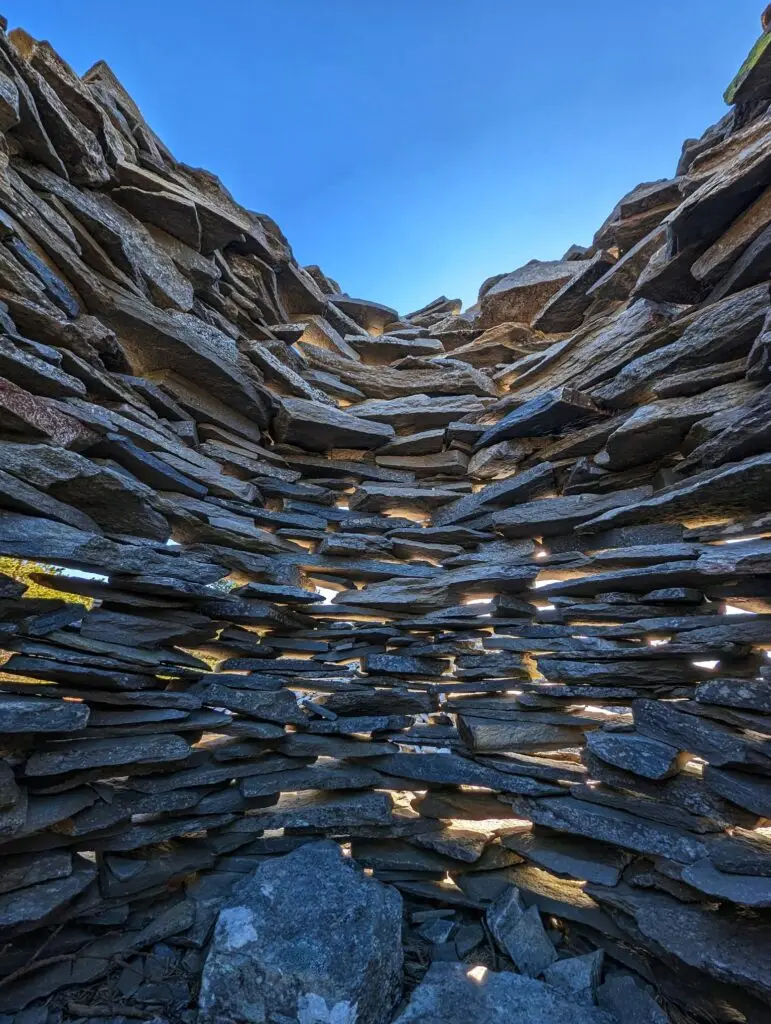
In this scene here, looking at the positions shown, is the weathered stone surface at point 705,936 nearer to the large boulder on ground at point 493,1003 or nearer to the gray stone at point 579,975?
the gray stone at point 579,975

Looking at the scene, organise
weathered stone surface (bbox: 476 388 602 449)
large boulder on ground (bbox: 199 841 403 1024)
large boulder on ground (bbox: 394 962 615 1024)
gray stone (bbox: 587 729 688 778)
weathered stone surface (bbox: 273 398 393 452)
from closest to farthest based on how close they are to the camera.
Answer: large boulder on ground (bbox: 394 962 615 1024) → large boulder on ground (bbox: 199 841 403 1024) → gray stone (bbox: 587 729 688 778) → weathered stone surface (bbox: 476 388 602 449) → weathered stone surface (bbox: 273 398 393 452)

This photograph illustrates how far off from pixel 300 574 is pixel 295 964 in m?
5.06

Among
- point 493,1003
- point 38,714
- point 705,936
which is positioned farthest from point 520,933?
point 38,714

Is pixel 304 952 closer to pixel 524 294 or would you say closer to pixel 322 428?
pixel 322 428

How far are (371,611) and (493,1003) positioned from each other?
4.79m

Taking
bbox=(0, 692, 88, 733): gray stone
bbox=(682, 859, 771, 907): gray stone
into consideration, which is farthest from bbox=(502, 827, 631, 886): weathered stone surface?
bbox=(0, 692, 88, 733): gray stone

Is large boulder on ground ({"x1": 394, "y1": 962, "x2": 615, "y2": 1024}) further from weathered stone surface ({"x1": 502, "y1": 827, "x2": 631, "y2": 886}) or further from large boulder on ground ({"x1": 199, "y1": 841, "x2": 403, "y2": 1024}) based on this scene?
weathered stone surface ({"x1": 502, "y1": 827, "x2": 631, "y2": 886})

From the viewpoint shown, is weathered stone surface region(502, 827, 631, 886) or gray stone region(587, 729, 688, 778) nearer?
gray stone region(587, 729, 688, 778)

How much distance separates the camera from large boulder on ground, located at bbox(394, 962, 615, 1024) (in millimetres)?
4410

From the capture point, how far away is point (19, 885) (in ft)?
16.0

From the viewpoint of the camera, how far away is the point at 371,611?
794 cm

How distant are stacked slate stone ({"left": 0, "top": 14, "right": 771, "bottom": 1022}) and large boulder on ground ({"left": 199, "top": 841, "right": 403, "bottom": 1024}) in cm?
80

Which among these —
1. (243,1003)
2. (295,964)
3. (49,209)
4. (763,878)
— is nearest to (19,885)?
(243,1003)

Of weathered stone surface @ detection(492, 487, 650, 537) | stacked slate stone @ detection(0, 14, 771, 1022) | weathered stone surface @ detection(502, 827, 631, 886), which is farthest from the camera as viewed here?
weathered stone surface @ detection(492, 487, 650, 537)
